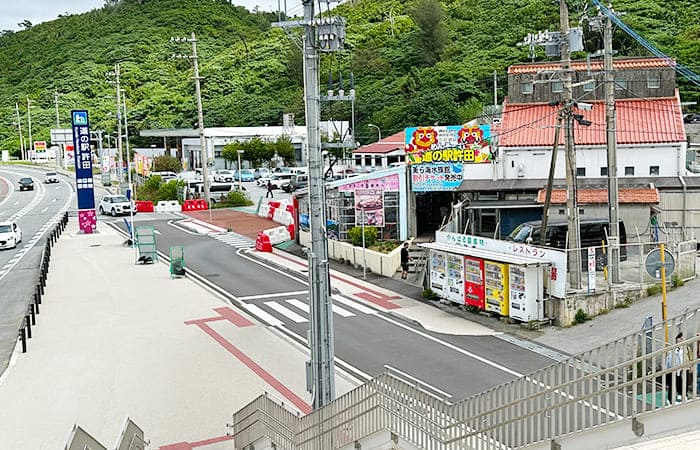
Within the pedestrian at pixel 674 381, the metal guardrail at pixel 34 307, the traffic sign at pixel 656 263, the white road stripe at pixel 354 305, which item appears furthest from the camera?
the white road stripe at pixel 354 305

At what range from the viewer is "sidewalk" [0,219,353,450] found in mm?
14734

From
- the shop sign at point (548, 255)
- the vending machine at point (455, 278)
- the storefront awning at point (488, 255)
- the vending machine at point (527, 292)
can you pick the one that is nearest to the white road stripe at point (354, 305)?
the vending machine at point (455, 278)

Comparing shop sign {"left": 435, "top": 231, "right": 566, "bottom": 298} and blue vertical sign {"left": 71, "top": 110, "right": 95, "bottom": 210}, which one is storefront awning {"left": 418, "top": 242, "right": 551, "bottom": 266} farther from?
blue vertical sign {"left": 71, "top": 110, "right": 95, "bottom": 210}

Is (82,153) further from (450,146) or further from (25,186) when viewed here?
(25,186)

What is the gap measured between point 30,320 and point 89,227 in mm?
22753

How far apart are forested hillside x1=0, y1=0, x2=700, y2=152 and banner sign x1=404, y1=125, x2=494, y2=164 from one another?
79.4ft

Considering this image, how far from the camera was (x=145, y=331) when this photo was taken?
72.8ft

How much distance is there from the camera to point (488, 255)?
22.2 m

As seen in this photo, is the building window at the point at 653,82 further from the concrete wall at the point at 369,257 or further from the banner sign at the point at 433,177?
the concrete wall at the point at 369,257

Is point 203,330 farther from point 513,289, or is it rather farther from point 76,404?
point 513,289

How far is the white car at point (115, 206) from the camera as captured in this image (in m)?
54.7

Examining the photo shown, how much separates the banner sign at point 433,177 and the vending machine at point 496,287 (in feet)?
36.7

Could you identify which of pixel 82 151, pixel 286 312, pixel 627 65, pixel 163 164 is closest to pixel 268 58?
pixel 163 164

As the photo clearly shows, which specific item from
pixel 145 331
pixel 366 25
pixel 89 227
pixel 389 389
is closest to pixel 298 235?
pixel 89 227
